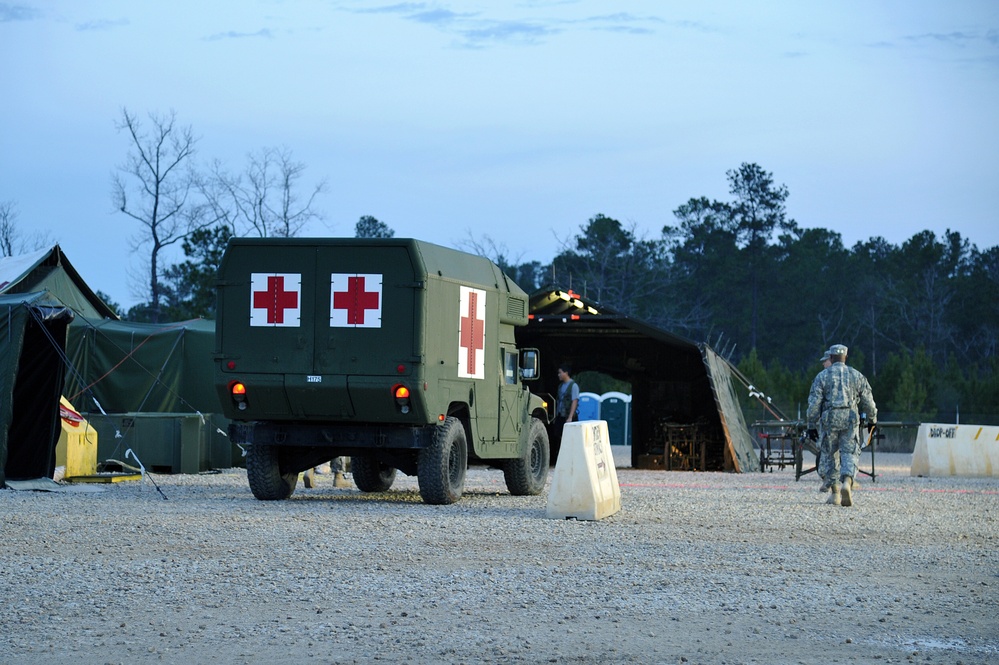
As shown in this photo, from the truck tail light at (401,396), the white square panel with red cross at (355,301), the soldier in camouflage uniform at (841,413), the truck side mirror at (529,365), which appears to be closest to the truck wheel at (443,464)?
the truck tail light at (401,396)

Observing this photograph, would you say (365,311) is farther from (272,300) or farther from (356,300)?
(272,300)

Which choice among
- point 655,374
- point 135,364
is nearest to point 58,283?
point 135,364

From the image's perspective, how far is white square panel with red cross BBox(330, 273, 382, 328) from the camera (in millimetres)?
14883

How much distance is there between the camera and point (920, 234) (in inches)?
2867

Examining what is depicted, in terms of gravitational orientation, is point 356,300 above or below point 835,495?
above

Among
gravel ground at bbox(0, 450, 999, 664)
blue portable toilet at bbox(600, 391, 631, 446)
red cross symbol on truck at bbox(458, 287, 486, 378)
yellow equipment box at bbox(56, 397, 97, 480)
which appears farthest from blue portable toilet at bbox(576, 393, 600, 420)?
gravel ground at bbox(0, 450, 999, 664)

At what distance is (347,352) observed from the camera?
49.0 feet

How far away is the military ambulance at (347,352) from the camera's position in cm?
1482

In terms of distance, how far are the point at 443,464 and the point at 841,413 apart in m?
4.69

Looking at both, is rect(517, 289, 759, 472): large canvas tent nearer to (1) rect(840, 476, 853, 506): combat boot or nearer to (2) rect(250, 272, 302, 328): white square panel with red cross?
(1) rect(840, 476, 853, 506): combat boot

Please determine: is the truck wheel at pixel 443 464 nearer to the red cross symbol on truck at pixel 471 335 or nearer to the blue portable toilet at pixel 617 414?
the red cross symbol on truck at pixel 471 335

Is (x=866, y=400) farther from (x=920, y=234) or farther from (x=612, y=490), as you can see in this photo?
(x=920, y=234)

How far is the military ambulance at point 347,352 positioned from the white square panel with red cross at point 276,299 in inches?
0.4

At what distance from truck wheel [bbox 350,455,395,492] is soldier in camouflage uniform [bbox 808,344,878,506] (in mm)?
5445
